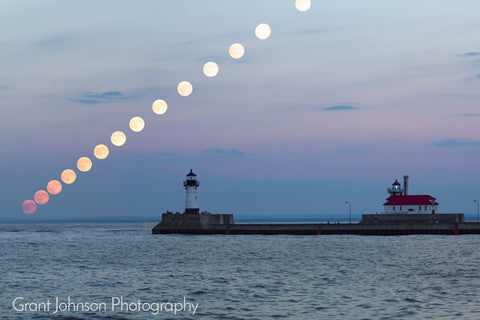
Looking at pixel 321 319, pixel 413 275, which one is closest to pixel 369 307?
pixel 321 319

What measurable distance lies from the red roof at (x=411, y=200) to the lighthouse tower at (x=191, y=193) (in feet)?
126

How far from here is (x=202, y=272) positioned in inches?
1793

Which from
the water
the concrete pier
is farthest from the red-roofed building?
the water

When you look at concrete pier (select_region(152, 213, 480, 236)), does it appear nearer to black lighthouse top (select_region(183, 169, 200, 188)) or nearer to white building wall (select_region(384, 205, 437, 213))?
white building wall (select_region(384, 205, 437, 213))

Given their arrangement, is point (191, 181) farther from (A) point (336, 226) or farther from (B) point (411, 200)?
(B) point (411, 200)

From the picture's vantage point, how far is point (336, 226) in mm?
102875

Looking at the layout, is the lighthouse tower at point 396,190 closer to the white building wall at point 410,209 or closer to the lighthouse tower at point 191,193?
the white building wall at point 410,209

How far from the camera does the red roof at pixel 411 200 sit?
110625mm

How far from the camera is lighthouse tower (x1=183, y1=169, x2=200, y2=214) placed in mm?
107438

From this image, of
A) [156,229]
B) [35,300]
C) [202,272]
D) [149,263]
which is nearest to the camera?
[35,300]

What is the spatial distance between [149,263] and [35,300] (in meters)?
21.2

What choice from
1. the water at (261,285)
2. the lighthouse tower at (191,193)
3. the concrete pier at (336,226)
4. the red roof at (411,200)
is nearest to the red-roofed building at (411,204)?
the red roof at (411,200)

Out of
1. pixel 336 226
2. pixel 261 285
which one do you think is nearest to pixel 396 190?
pixel 336 226

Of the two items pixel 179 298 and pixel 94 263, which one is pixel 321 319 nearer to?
pixel 179 298
